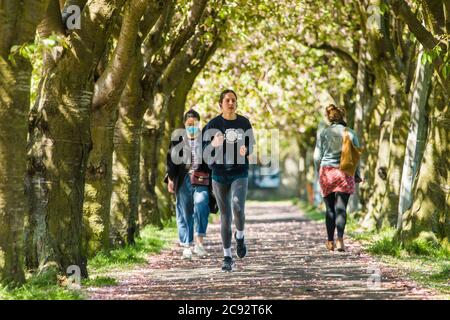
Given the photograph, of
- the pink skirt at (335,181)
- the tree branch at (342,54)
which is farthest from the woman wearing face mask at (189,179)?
the tree branch at (342,54)

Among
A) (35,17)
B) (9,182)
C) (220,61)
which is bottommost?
(9,182)

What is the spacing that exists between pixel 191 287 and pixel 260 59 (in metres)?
21.6

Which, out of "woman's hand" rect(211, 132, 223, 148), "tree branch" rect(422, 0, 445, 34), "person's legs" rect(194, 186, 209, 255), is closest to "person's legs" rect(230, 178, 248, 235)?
"woman's hand" rect(211, 132, 223, 148)

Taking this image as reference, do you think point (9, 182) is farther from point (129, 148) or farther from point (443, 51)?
point (129, 148)

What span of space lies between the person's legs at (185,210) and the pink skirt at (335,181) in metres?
2.10

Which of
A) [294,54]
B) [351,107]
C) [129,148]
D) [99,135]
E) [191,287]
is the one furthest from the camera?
[351,107]

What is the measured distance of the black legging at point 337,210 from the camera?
620 inches

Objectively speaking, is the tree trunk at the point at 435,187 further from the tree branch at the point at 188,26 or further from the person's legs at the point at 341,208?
the tree branch at the point at 188,26

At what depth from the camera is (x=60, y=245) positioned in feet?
38.4

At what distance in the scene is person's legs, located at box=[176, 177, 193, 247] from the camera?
15953 millimetres

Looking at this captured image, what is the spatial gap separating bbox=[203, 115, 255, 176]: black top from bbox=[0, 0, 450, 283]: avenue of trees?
4.89ft

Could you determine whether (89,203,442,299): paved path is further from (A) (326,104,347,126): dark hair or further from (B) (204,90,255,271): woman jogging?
(A) (326,104,347,126): dark hair

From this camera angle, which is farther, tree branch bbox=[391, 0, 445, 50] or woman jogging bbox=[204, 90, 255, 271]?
tree branch bbox=[391, 0, 445, 50]
